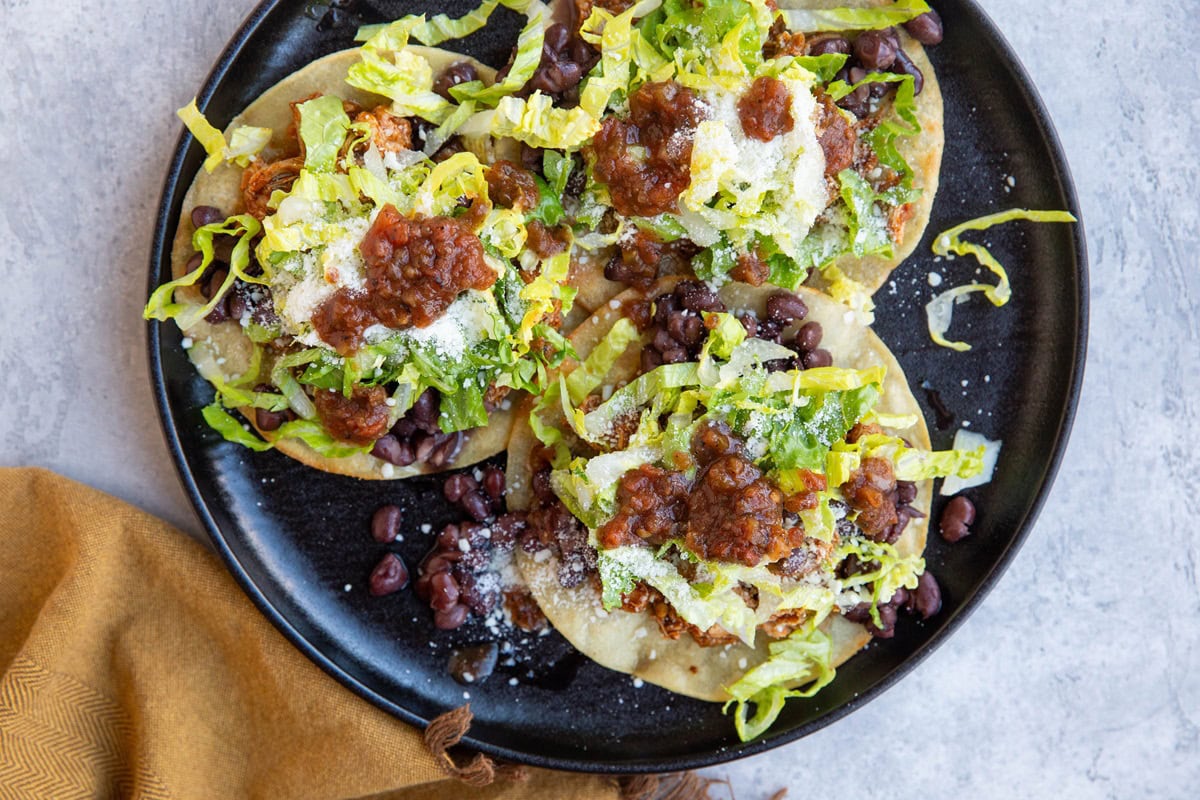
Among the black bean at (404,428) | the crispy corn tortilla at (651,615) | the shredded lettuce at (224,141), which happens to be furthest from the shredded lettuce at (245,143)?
the crispy corn tortilla at (651,615)

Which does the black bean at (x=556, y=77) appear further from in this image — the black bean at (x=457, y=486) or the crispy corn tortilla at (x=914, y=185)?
the black bean at (x=457, y=486)

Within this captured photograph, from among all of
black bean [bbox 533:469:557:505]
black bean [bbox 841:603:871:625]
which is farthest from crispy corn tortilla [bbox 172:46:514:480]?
black bean [bbox 841:603:871:625]

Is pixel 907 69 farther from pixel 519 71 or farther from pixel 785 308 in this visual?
pixel 519 71

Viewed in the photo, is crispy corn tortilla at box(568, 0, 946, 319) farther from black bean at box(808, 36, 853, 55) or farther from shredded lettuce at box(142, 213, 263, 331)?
shredded lettuce at box(142, 213, 263, 331)

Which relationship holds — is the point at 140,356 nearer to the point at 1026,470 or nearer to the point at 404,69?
the point at 404,69

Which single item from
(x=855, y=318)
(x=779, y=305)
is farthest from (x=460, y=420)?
(x=855, y=318)

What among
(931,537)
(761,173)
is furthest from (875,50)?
(931,537)
